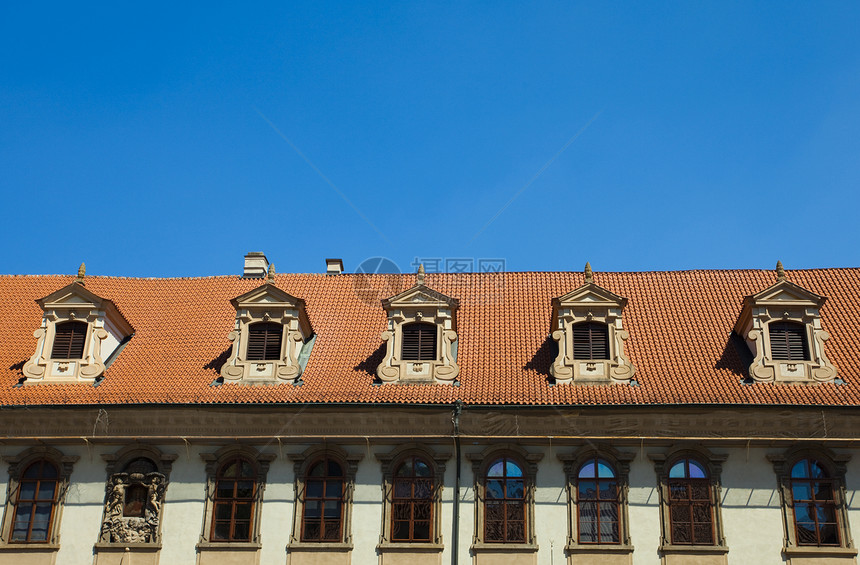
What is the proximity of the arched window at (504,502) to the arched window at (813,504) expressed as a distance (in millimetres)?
5885

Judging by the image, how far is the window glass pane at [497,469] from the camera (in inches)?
919

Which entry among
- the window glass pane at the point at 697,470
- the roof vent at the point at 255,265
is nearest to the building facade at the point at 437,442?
the window glass pane at the point at 697,470

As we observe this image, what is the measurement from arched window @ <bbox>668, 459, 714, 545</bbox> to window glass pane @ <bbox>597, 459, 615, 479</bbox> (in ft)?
4.25

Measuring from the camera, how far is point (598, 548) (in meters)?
22.3

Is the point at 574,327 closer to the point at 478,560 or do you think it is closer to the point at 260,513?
the point at 478,560

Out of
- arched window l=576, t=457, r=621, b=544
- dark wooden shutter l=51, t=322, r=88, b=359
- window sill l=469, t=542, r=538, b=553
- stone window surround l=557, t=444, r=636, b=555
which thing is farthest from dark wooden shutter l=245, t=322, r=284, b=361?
arched window l=576, t=457, r=621, b=544

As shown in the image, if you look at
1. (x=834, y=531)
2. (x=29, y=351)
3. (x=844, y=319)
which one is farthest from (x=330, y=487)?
(x=844, y=319)

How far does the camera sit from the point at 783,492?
22641 millimetres

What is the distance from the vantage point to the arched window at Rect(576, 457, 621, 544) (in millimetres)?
22625

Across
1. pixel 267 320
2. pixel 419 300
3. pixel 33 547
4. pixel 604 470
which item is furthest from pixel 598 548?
pixel 33 547

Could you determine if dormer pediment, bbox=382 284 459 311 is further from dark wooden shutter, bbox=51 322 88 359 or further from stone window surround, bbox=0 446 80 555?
stone window surround, bbox=0 446 80 555

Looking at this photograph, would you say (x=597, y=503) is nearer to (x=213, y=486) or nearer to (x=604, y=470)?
(x=604, y=470)

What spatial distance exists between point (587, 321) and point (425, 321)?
12.9 feet

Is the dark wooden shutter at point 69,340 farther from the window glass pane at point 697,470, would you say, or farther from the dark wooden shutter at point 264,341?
the window glass pane at point 697,470
